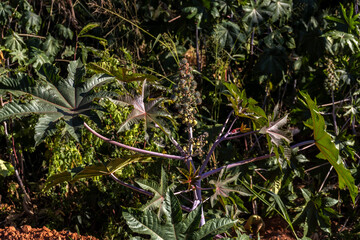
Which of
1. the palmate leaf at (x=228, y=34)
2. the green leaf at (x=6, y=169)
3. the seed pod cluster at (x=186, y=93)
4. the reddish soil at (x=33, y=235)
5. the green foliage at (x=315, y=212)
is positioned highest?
the seed pod cluster at (x=186, y=93)

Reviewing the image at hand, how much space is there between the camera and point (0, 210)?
9.75 feet

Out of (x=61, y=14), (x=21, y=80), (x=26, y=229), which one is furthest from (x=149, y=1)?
(x=26, y=229)

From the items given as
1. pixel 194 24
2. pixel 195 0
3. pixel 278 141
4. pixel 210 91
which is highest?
pixel 195 0

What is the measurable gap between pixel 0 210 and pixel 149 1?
200 centimetres

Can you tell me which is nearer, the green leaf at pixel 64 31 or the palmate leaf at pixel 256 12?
the palmate leaf at pixel 256 12

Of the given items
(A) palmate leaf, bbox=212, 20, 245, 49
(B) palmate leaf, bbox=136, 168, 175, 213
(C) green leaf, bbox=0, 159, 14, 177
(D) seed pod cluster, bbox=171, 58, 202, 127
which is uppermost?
(D) seed pod cluster, bbox=171, 58, 202, 127

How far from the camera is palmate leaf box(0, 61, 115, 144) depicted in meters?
1.71

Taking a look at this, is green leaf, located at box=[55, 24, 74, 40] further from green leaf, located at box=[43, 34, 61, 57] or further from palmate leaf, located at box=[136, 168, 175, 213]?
palmate leaf, located at box=[136, 168, 175, 213]

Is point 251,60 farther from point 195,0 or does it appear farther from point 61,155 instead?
point 61,155

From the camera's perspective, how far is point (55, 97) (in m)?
1.86

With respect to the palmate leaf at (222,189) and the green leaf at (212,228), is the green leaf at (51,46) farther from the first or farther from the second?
the green leaf at (212,228)

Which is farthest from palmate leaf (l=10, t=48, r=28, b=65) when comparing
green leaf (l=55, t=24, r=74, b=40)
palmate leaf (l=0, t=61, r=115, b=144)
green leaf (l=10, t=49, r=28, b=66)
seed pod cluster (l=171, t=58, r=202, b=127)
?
seed pod cluster (l=171, t=58, r=202, b=127)

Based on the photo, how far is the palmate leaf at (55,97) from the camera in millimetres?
1708

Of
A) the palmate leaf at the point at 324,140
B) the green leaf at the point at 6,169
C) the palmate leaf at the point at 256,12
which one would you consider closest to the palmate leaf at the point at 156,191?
the palmate leaf at the point at 324,140
